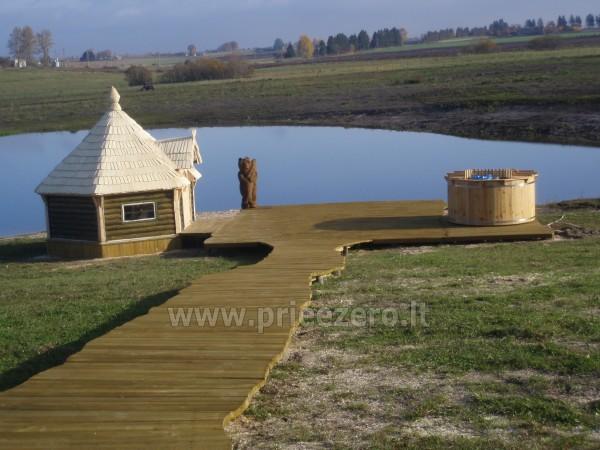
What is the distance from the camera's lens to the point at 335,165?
36.7 meters

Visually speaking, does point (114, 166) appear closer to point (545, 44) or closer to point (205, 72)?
point (205, 72)

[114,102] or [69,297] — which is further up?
[114,102]

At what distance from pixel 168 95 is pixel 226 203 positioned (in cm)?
4450

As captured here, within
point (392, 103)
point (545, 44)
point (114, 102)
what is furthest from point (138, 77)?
point (114, 102)

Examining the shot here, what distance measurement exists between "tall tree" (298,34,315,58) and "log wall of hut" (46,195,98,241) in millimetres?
171452

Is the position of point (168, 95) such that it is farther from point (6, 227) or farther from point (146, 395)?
point (146, 395)

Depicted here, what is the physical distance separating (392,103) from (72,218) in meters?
34.7

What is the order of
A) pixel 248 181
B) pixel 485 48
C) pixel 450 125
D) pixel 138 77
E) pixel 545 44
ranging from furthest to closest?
pixel 485 48, pixel 545 44, pixel 138 77, pixel 450 125, pixel 248 181

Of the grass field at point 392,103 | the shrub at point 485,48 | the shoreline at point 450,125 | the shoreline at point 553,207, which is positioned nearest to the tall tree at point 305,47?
the shrub at point 485,48

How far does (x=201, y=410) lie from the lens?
25.8ft

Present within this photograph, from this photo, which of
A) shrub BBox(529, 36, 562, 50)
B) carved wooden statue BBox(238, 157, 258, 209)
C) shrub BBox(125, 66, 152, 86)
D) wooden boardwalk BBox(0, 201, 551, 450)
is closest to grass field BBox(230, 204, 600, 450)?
wooden boardwalk BBox(0, 201, 551, 450)

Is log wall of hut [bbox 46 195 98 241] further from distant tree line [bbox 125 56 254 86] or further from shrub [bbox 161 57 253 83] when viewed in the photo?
shrub [bbox 161 57 253 83]

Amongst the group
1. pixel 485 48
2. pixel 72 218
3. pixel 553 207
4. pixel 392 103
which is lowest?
pixel 553 207

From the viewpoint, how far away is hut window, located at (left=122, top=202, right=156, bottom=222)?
69.1ft
